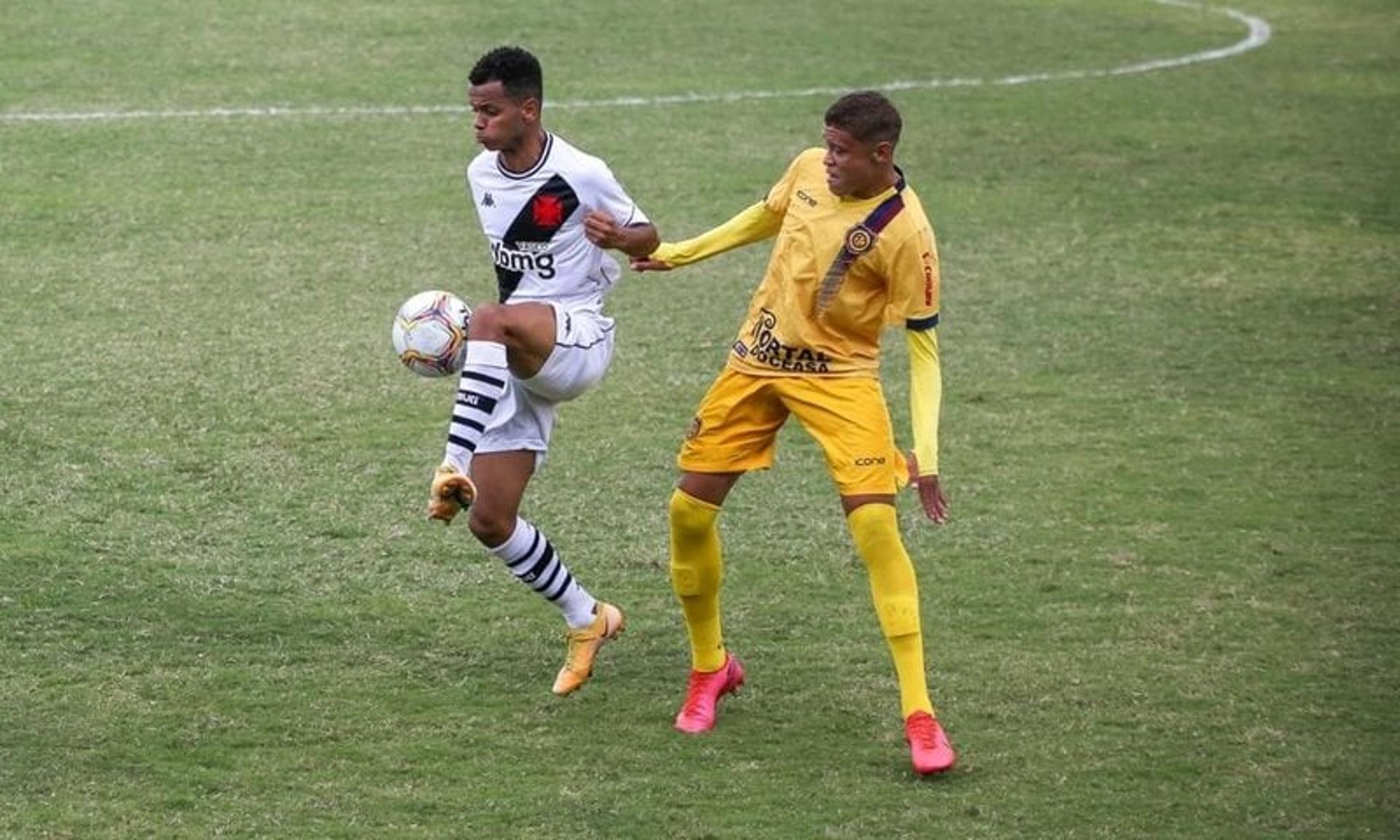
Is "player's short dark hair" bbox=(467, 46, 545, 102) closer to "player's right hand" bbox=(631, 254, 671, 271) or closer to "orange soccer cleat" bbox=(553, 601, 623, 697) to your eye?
"player's right hand" bbox=(631, 254, 671, 271)

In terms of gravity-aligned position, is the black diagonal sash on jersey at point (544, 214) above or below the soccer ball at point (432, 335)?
above

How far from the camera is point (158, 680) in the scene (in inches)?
331

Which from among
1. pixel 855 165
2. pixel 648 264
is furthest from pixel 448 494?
pixel 855 165

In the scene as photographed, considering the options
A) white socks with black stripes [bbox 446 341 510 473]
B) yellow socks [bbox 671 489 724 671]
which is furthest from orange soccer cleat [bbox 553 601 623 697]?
white socks with black stripes [bbox 446 341 510 473]

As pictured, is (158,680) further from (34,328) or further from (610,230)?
(34,328)

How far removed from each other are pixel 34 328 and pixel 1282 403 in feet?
21.9

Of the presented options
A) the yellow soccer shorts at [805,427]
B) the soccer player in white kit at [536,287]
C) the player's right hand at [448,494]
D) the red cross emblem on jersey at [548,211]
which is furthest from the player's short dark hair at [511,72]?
the player's right hand at [448,494]

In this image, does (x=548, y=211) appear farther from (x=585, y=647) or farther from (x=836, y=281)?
(x=585, y=647)

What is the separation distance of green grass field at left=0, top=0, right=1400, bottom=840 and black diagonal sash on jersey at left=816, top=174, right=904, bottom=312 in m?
1.51

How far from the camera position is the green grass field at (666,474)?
25.6ft

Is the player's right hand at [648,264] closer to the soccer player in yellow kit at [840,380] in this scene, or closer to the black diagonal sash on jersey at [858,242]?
the soccer player in yellow kit at [840,380]

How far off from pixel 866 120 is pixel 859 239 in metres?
0.40

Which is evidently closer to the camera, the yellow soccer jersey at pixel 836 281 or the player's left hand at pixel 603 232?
the yellow soccer jersey at pixel 836 281

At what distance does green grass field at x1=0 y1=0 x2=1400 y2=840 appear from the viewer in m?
7.79
